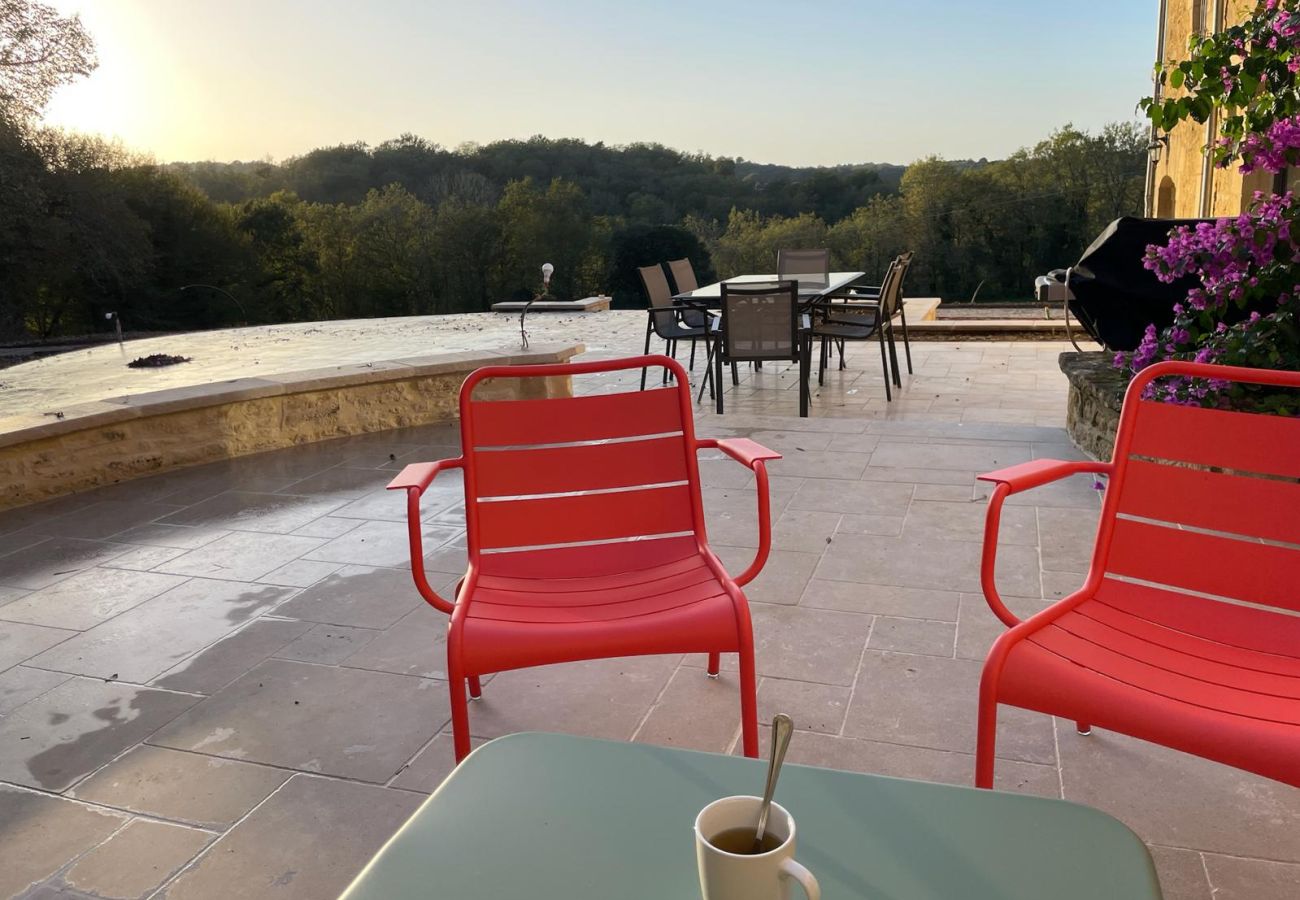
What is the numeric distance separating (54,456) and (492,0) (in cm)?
1905

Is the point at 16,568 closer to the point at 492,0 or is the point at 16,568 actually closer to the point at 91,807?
the point at 91,807

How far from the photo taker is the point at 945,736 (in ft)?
6.27

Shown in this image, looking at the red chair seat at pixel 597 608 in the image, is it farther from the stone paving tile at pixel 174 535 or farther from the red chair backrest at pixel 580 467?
the stone paving tile at pixel 174 535

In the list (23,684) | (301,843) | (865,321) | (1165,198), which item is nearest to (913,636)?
(301,843)

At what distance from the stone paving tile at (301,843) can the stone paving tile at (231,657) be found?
56cm

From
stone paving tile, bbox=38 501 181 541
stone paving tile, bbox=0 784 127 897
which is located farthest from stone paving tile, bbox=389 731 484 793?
stone paving tile, bbox=38 501 181 541

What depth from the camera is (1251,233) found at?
291 centimetres

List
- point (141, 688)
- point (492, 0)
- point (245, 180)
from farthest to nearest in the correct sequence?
point (245, 180) < point (492, 0) < point (141, 688)

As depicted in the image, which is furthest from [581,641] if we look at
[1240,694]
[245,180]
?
[245,180]

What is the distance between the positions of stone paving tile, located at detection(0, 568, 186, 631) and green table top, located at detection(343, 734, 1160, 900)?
2047mm

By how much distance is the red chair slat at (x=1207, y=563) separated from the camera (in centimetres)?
155

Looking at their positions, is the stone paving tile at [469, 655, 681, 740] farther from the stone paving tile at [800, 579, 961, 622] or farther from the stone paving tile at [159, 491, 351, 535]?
the stone paving tile at [159, 491, 351, 535]

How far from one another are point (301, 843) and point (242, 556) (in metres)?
1.71

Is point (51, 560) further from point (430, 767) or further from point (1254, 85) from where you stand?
point (1254, 85)
